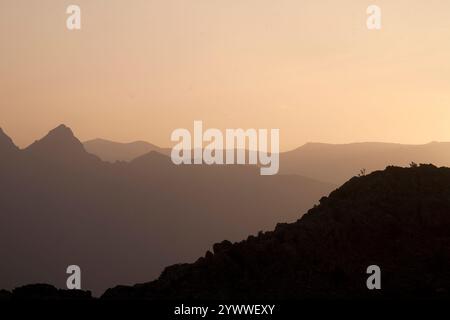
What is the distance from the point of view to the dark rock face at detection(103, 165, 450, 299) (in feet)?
82.3

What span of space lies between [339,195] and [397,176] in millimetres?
3195

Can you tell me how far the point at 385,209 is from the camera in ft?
99.5

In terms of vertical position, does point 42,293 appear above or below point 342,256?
below

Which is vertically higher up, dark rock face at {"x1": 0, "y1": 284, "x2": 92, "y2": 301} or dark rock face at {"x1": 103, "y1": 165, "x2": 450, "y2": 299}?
dark rock face at {"x1": 103, "y1": 165, "x2": 450, "y2": 299}

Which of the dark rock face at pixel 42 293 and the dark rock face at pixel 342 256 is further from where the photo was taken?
the dark rock face at pixel 342 256

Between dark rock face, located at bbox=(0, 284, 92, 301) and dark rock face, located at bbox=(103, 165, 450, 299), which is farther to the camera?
dark rock face, located at bbox=(103, 165, 450, 299)

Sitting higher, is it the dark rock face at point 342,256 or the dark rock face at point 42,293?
the dark rock face at point 342,256

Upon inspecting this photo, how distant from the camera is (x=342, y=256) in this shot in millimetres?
27484

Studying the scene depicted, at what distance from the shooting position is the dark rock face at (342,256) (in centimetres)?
2508

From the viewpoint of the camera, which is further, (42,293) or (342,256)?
(342,256)
